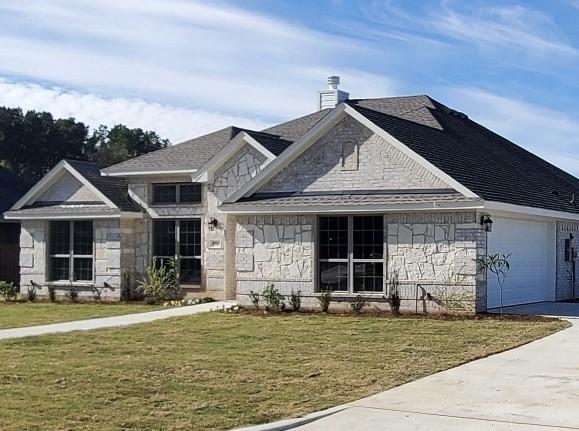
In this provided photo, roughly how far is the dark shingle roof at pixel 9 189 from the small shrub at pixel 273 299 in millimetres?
17052

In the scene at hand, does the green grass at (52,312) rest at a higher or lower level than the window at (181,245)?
lower

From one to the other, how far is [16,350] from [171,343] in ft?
8.20

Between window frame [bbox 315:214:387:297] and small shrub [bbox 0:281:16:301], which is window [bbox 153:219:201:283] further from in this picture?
→ window frame [bbox 315:214:387:297]

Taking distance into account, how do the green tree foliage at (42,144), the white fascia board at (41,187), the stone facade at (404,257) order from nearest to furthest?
the stone facade at (404,257)
the white fascia board at (41,187)
the green tree foliage at (42,144)

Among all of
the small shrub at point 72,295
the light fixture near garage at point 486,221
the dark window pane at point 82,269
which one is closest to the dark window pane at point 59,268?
the dark window pane at point 82,269

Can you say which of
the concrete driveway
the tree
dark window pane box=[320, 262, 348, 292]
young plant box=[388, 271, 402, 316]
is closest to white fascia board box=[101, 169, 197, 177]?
dark window pane box=[320, 262, 348, 292]

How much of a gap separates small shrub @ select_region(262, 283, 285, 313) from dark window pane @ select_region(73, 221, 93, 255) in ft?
22.7

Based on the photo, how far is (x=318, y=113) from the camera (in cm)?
2911

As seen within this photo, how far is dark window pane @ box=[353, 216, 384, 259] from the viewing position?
20.3 metres

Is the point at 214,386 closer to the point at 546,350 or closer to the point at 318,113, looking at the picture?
the point at 546,350

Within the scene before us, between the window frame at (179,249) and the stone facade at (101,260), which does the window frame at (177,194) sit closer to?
the window frame at (179,249)

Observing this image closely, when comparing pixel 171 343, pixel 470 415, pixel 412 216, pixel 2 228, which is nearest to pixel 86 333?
pixel 171 343

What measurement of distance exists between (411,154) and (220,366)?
30.7 ft

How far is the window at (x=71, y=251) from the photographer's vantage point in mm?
25641
